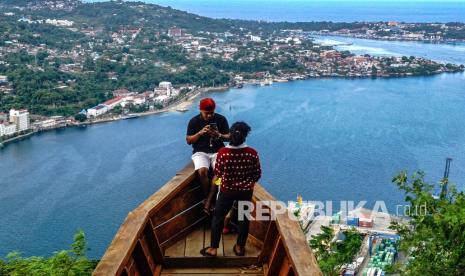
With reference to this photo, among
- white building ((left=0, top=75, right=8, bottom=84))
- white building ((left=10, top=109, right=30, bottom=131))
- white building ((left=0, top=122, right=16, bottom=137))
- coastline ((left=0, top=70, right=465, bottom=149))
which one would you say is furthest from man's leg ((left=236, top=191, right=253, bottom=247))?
white building ((left=0, top=75, right=8, bottom=84))

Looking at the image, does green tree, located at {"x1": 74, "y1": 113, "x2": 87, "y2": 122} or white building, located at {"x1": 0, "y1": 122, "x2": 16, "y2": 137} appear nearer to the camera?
white building, located at {"x1": 0, "y1": 122, "x2": 16, "y2": 137}

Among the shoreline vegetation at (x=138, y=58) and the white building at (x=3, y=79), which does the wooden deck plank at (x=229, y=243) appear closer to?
the shoreline vegetation at (x=138, y=58)

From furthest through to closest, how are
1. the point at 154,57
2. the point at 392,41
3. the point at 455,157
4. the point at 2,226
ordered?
the point at 392,41 < the point at 154,57 < the point at 455,157 < the point at 2,226

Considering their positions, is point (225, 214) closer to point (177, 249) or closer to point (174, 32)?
point (177, 249)

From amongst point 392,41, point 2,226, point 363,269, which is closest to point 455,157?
point 363,269

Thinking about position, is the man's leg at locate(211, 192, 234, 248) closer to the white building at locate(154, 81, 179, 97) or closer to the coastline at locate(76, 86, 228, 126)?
the coastline at locate(76, 86, 228, 126)

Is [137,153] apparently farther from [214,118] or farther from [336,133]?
[214,118]
